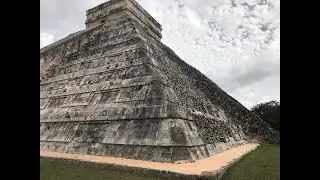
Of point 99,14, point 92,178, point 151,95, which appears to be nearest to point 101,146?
point 151,95

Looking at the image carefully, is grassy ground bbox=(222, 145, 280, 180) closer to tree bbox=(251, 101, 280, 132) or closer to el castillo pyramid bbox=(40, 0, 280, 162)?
el castillo pyramid bbox=(40, 0, 280, 162)

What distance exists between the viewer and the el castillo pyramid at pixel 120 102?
8.01m

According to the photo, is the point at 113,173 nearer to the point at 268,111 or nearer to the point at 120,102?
the point at 120,102

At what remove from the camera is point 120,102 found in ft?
30.5

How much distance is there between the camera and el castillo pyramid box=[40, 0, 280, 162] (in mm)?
8008

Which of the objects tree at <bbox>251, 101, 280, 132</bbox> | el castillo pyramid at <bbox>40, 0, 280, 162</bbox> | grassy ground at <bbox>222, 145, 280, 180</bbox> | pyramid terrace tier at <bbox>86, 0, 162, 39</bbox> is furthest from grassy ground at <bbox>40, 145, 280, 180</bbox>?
tree at <bbox>251, 101, 280, 132</bbox>

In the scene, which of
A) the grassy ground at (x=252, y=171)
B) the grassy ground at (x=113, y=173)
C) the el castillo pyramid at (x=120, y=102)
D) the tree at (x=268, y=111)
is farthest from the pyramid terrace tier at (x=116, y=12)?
the tree at (x=268, y=111)

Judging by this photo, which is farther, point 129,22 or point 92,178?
point 129,22

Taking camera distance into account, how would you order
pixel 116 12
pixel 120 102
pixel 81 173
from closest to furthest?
pixel 81 173
pixel 120 102
pixel 116 12

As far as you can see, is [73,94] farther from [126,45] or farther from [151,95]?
[151,95]

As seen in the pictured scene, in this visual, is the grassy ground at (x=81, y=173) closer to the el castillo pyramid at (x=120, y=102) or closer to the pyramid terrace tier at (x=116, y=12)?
the el castillo pyramid at (x=120, y=102)

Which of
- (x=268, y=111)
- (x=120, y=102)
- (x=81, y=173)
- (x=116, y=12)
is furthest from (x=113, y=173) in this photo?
(x=268, y=111)
